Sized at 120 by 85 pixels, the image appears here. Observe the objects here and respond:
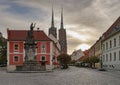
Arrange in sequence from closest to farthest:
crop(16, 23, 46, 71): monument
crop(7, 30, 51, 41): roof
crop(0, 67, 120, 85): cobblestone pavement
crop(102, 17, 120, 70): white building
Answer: crop(0, 67, 120, 85): cobblestone pavement, crop(16, 23, 46, 71): monument, crop(102, 17, 120, 70): white building, crop(7, 30, 51, 41): roof

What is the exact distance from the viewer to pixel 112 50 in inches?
2783

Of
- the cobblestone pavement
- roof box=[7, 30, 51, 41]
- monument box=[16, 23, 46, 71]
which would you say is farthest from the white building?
the cobblestone pavement

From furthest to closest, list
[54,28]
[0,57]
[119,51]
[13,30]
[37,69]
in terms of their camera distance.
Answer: [54,28] → [0,57] → [13,30] → [119,51] → [37,69]

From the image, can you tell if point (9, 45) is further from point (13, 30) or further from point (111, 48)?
point (111, 48)

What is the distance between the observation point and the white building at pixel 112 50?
64438mm

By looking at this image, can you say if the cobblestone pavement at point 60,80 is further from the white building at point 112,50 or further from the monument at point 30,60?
the white building at point 112,50

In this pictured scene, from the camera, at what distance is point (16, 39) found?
256 feet

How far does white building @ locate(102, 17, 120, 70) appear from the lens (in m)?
64.4

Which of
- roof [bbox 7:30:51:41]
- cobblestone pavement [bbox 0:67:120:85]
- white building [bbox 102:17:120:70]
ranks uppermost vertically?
roof [bbox 7:30:51:41]

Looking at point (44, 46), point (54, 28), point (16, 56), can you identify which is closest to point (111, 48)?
point (44, 46)

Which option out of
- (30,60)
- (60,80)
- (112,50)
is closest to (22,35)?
(112,50)

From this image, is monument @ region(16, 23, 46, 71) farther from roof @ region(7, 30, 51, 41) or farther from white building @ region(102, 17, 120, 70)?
roof @ region(7, 30, 51, 41)

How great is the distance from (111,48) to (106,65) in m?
6.68

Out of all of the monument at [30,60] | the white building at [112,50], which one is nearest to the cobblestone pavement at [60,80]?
the monument at [30,60]
